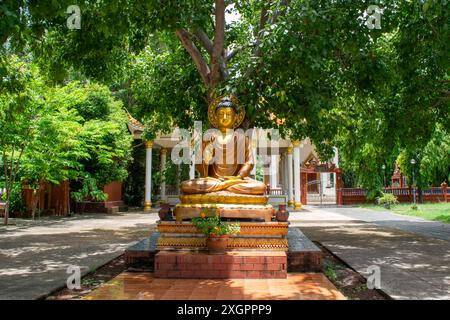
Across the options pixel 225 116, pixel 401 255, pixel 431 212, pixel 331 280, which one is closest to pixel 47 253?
pixel 225 116

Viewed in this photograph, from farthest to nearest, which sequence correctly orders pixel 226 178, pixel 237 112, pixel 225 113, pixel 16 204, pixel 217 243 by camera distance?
1. pixel 16 204
2. pixel 237 112
3. pixel 225 113
4. pixel 226 178
5. pixel 217 243

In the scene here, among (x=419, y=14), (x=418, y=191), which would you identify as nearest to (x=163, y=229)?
(x=419, y=14)

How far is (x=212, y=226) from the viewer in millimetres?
6188

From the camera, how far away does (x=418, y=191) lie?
31.0 metres

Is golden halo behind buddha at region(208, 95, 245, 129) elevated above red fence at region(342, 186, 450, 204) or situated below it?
above

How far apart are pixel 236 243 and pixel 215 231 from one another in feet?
1.65

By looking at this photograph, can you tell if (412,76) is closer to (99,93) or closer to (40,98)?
(40,98)

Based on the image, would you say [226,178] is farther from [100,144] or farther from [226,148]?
[100,144]

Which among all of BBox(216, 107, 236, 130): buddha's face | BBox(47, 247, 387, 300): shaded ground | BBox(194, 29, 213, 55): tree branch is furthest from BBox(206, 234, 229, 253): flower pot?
BBox(194, 29, 213, 55): tree branch

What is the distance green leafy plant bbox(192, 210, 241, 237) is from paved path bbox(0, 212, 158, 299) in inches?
77.0

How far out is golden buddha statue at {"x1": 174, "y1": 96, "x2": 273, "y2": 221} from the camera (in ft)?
22.4

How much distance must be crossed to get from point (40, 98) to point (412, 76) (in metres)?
11.7

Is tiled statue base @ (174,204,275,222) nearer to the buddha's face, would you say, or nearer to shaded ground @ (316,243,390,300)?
shaded ground @ (316,243,390,300)

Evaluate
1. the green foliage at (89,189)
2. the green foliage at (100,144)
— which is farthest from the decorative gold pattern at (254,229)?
Result: the green foliage at (89,189)
